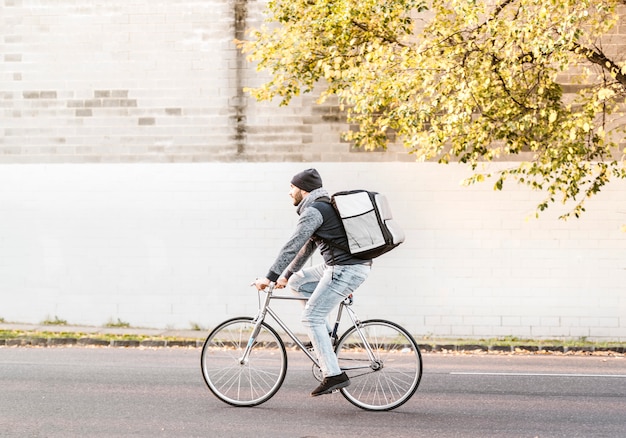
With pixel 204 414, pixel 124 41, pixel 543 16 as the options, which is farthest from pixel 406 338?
pixel 124 41

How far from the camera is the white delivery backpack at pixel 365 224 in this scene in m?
7.35

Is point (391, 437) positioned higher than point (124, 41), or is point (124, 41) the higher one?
point (124, 41)

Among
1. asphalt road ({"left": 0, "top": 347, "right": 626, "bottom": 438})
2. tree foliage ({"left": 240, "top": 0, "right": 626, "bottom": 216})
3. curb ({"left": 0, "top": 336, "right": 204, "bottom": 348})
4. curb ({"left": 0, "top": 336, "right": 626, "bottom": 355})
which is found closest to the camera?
asphalt road ({"left": 0, "top": 347, "right": 626, "bottom": 438})

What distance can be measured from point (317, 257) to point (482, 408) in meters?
6.93

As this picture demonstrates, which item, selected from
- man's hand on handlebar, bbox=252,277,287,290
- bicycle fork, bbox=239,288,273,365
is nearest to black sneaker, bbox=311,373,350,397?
bicycle fork, bbox=239,288,273,365

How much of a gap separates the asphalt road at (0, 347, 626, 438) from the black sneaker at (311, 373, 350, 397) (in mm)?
234

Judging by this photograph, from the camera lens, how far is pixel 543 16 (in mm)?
10109

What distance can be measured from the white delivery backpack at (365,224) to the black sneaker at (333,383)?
997 mm

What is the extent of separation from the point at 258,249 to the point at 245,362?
265 inches

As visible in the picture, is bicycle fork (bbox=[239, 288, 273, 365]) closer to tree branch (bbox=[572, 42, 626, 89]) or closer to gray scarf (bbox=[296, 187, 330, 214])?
gray scarf (bbox=[296, 187, 330, 214])

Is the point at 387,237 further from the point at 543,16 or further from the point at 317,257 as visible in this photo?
the point at 317,257

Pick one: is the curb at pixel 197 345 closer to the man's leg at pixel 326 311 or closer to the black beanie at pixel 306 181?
the man's leg at pixel 326 311

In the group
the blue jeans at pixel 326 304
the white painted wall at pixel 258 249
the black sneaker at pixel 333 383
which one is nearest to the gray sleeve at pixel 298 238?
the blue jeans at pixel 326 304

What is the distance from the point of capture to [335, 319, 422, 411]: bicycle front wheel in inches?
297
